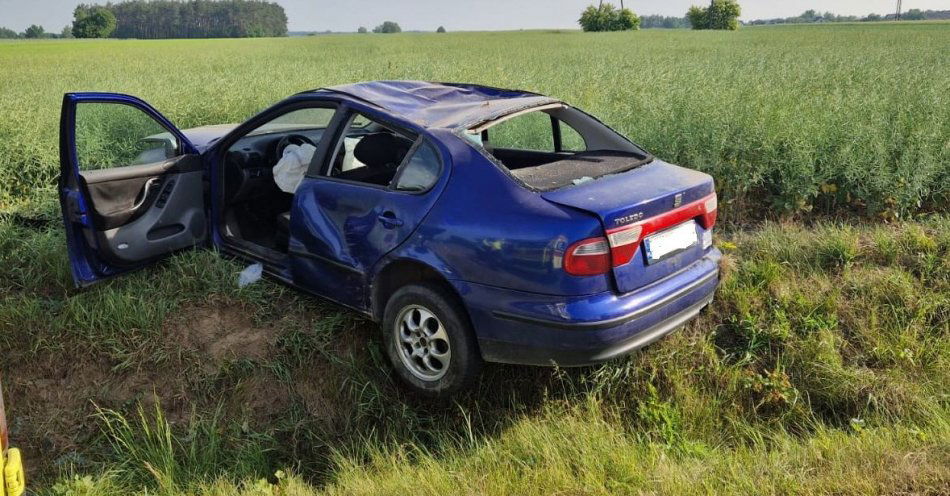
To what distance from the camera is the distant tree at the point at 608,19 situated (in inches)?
2896

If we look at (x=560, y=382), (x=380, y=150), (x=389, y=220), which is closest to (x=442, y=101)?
(x=380, y=150)

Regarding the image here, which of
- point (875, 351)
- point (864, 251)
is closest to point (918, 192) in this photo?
point (864, 251)

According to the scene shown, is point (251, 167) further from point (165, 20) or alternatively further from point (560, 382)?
point (165, 20)

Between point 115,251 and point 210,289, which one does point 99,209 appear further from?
point 210,289

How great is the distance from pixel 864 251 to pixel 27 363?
550 cm

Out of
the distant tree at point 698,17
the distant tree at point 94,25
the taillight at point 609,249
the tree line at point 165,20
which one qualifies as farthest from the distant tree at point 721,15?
the taillight at point 609,249

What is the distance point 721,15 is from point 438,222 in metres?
80.7

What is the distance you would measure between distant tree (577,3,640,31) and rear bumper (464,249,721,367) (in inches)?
2975

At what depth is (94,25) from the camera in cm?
6644

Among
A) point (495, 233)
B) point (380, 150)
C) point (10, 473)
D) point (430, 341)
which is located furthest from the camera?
point (380, 150)

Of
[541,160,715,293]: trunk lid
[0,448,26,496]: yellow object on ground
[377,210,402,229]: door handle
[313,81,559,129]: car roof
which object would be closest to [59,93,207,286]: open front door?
[313,81,559,129]: car roof

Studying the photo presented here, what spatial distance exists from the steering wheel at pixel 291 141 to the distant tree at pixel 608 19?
74.1 meters

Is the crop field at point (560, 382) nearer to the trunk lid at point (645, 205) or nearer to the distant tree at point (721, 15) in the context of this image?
the trunk lid at point (645, 205)

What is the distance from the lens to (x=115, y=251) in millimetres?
4113
